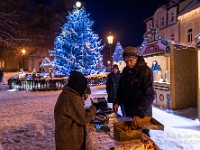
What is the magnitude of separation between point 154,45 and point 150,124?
23.2ft

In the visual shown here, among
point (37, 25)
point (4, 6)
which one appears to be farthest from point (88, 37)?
point (37, 25)

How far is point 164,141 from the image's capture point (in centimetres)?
455

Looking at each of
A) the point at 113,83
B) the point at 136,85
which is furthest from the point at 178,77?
the point at 136,85

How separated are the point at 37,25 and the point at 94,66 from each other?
2192 cm

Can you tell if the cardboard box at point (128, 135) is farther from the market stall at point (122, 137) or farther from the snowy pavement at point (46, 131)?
the snowy pavement at point (46, 131)

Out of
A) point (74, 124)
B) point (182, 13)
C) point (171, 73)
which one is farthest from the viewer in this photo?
point (182, 13)

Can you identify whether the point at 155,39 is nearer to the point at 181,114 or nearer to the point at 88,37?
the point at 181,114

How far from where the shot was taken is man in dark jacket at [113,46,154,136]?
273 cm

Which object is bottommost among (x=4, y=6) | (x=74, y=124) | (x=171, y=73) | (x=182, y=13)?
(x=74, y=124)

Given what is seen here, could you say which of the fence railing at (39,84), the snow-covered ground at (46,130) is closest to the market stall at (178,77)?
the snow-covered ground at (46,130)

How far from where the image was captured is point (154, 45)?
8.66 m

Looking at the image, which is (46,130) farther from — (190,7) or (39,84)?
(190,7)

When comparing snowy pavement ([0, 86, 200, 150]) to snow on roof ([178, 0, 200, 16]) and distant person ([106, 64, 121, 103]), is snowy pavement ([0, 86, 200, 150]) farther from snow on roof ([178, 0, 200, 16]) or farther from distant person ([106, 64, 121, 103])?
snow on roof ([178, 0, 200, 16])

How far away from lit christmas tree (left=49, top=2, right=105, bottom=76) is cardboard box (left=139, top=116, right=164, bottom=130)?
54.6ft
